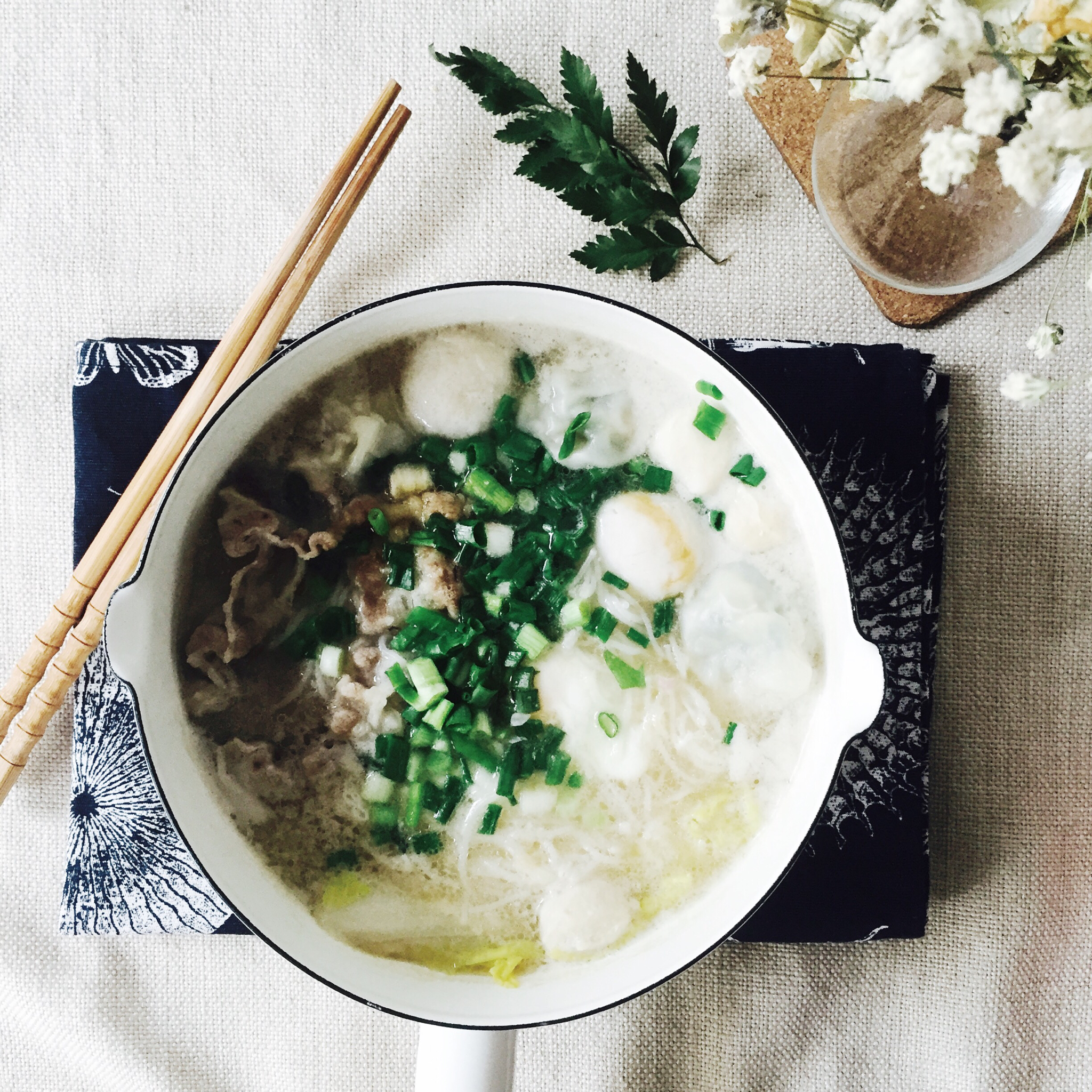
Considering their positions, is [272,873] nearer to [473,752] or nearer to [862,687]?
[473,752]

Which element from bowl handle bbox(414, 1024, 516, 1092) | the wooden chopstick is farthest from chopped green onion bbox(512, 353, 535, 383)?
bowl handle bbox(414, 1024, 516, 1092)

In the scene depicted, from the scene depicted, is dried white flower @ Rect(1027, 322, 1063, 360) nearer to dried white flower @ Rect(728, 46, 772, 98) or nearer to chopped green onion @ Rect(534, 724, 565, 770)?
dried white flower @ Rect(728, 46, 772, 98)

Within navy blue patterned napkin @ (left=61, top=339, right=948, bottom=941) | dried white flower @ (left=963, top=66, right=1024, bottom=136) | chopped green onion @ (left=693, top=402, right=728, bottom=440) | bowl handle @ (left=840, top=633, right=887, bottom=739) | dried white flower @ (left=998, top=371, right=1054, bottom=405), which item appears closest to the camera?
dried white flower @ (left=963, top=66, right=1024, bottom=136)

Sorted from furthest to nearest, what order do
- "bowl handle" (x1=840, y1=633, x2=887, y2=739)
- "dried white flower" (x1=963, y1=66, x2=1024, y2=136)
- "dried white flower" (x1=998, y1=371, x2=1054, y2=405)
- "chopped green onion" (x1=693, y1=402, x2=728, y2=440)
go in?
"chopped green onion" (x1=693, y1=402, x2=728, y2=440)
"bowl handle" (x1=840, y1=633, x2=887, y2=739)
"dried white flower" (x1=998, y1=371, x2=1054, y2=405)
"dried white flower" (x1=963, y1=66, x2=1024, y2=136)

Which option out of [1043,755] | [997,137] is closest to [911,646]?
[1043,755]

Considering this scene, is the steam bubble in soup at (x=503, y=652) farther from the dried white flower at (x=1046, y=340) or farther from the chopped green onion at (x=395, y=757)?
the dried white flower at (x=1046, y=340)

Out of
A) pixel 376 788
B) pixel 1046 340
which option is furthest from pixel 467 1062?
pixel 1046 340
